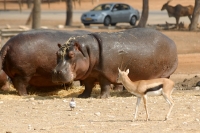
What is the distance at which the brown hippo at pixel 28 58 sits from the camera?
15172 mm

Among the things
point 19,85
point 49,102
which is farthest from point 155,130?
point 19,85

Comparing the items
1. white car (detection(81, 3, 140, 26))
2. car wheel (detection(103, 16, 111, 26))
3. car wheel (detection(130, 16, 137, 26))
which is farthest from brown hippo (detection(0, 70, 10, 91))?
car wheel (detection(130, 16, 137, 26))

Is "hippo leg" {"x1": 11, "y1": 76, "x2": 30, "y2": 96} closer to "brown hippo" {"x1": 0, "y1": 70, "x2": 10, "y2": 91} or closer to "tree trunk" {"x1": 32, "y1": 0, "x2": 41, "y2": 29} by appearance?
"brown hippo" {"x1": 0, "y1": 70, "x2": 10, "y2": 91}

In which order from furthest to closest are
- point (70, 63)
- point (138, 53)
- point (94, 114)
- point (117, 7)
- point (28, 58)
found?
point (117, 7), point (28, 58), point (138, 53), point (70, 63), point (94, 114)

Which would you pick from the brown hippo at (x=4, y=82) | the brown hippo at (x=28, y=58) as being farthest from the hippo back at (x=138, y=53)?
the brown hippo at (x=4, y=82)

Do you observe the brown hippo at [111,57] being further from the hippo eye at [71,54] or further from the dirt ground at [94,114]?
the dirt ground at [94,114]

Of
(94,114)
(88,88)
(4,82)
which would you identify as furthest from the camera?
(4,82)

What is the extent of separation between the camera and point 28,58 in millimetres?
15188

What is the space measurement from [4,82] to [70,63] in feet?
10.8

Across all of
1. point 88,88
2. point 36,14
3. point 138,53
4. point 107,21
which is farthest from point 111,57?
point 107,21

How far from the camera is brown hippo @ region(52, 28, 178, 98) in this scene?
13602mm

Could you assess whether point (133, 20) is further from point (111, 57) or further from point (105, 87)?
point (105, 87)

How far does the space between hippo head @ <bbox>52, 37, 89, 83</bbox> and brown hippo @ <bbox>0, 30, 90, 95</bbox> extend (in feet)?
4.79

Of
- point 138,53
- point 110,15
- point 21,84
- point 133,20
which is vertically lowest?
point 133,20
